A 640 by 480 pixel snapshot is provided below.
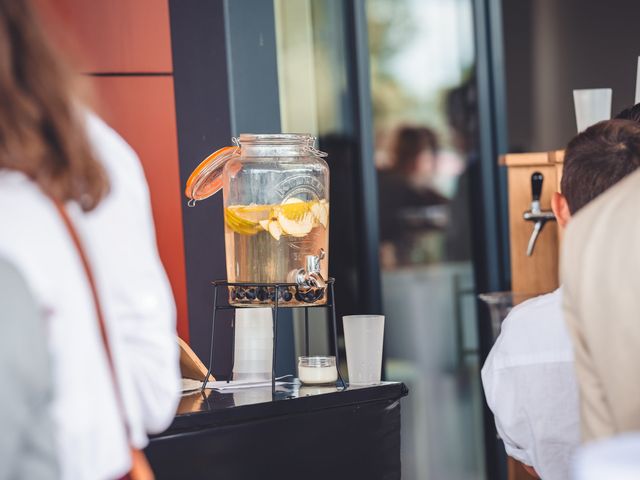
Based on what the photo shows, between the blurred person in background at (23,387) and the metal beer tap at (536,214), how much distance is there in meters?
2.37

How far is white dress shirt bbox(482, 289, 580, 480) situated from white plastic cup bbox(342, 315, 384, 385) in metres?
0.30

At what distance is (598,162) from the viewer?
6.15ft

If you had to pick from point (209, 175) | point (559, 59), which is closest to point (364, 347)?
point (209, 175)

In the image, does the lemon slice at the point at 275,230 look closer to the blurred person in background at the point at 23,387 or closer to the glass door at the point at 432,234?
the blurred person in background at the point at 23,387

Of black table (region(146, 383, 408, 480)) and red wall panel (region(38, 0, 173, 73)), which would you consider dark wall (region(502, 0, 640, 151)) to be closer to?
Result: red wall panel (region(38, 0, 173, 73))

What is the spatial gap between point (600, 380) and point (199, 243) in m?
2.22

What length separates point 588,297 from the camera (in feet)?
3.76

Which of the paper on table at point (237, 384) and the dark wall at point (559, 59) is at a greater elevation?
the dark wall at point (559, 59)

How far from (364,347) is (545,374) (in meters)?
0.43

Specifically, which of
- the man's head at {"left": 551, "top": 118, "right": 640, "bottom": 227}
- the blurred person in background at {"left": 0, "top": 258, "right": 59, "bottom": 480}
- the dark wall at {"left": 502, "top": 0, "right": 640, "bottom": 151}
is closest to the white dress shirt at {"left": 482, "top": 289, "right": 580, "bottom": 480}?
the man's head at {"left": 551, "top": 118, "right": 640, "bottom": 227}

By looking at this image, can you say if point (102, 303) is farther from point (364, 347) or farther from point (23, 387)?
point (364, 347)

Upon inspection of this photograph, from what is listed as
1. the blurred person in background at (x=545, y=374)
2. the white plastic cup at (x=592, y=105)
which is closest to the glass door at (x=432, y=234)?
the white plastic cup at (x=592, y=105)

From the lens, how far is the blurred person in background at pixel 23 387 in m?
1.00

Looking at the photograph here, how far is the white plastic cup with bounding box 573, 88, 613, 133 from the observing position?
321cm
